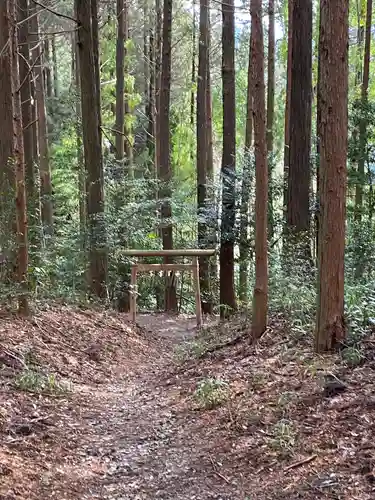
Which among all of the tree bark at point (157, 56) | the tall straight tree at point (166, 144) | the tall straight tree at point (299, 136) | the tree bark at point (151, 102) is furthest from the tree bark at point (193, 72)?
the tall straight tree at point (299, 136)

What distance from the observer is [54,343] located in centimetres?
770

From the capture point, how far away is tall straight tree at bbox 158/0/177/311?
13.7 m

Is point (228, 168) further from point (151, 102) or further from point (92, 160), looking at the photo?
point (151, 102)

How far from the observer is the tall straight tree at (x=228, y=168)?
452 inches

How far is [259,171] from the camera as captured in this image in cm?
648

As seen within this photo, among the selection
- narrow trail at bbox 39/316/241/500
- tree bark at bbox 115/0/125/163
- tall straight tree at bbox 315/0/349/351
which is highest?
tree bark at bbox 115/0/125/163

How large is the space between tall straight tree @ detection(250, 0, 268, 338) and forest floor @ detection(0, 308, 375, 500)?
344 millimetres

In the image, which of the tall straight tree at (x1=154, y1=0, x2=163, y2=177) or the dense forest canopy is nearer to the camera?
the dense forest canopy

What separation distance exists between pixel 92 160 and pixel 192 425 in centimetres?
773

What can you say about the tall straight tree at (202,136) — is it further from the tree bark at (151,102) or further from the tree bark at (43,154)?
the tree bark at (151,102)

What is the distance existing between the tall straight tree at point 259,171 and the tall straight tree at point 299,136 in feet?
10.5

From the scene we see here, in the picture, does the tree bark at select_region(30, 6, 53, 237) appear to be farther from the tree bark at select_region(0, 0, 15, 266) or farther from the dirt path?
the dirt path

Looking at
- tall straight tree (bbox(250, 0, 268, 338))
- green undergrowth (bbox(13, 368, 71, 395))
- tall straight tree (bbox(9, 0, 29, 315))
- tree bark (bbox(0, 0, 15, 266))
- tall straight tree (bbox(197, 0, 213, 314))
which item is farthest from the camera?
tall straight tree (bbox(197, 0, 213, 314))

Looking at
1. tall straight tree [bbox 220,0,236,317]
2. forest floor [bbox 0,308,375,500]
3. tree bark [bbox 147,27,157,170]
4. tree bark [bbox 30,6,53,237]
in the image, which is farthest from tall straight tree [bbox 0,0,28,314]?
tree bark [bbox 147,27,157,170]
